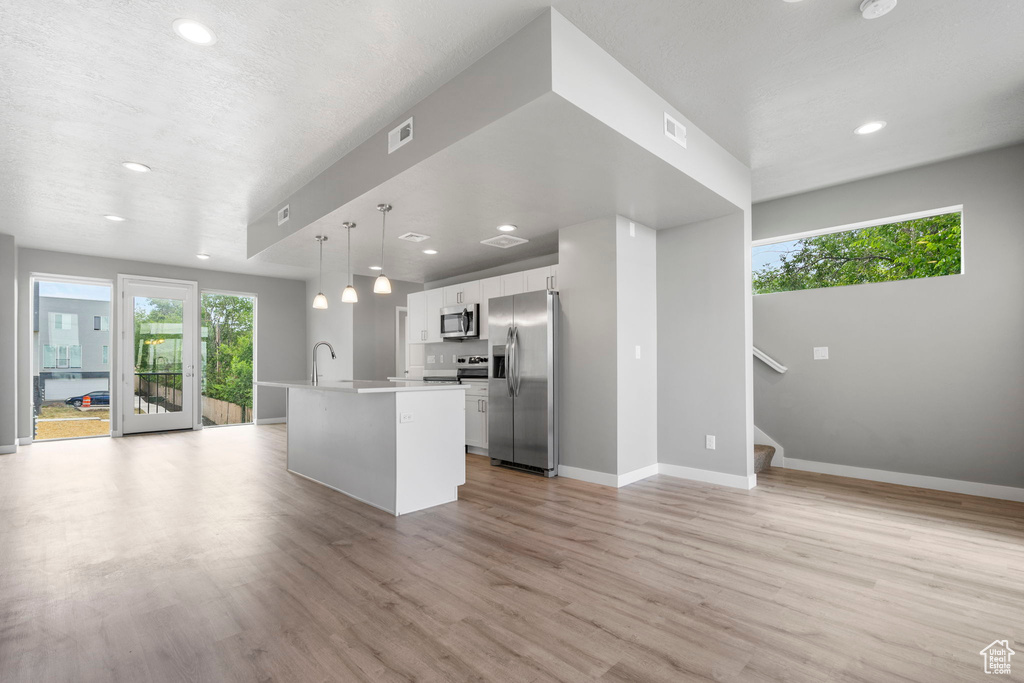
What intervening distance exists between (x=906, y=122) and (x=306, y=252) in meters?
5.58

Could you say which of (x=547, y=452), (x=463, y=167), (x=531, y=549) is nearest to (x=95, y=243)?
(x=463, y=167)

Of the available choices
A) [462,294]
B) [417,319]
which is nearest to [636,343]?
[462,294]

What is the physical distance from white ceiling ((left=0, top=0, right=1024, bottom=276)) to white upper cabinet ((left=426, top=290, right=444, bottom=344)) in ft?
8.74

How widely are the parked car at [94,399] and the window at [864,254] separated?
9.16m

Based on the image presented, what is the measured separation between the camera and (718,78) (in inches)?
114

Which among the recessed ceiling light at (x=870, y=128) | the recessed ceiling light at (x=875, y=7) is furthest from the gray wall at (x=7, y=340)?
the recessed ceiling light at (x=870, y=128)

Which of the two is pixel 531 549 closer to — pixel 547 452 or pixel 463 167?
pixel 547 452

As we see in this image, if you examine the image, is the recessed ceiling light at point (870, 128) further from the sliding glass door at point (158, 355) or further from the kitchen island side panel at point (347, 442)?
the sliding glass door at point (158, 355)

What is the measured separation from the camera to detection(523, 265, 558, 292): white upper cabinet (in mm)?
5109

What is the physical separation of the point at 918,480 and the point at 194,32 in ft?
20.0

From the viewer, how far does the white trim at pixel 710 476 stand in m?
4.22

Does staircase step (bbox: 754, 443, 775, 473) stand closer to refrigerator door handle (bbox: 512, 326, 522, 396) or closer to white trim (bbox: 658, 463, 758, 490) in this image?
white trim (bbox: 658, 463, 758, 490)

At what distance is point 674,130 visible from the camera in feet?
10.6

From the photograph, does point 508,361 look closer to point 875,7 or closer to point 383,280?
point 383,280
